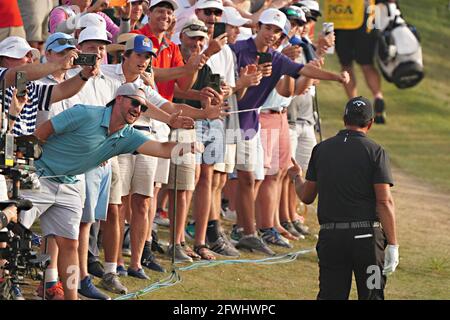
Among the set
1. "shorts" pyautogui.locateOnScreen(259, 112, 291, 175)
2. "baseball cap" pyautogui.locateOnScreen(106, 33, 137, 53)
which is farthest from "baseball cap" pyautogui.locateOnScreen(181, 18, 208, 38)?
"shorts" pyautogui.locateOnScreen(259, 112, 291, 175)

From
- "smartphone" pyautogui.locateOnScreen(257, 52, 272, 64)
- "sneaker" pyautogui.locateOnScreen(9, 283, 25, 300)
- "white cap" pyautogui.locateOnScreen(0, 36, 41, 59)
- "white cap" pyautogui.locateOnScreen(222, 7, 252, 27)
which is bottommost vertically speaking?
"sneaker" pyautogui.locateOnScreen(9, 283, 25, 300)

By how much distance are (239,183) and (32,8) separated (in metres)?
2.85

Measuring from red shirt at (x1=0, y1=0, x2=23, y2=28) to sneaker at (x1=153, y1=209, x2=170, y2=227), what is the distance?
8.49 ft

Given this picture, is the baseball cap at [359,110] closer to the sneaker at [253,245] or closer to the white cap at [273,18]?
the white cap at [273,18]

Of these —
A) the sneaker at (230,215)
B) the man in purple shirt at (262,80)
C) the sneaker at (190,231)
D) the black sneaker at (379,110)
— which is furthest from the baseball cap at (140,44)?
the black sneaker at (379,110)

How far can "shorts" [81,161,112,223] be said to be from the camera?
11531mm

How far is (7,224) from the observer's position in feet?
31.5

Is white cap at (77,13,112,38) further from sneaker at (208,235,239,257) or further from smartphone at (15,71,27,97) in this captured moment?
sneaker at (208,235,239,257)

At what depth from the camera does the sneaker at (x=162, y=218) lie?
15.1m

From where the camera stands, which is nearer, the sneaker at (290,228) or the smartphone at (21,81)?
the smartphone at (21,81)

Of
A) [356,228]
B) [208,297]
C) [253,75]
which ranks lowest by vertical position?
[208,297]

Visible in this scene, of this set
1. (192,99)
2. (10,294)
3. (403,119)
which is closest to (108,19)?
(192,99)

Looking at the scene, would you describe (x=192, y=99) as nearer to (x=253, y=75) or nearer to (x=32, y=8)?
(x=253, y=75)

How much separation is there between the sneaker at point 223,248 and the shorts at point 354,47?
11066 millimetres
